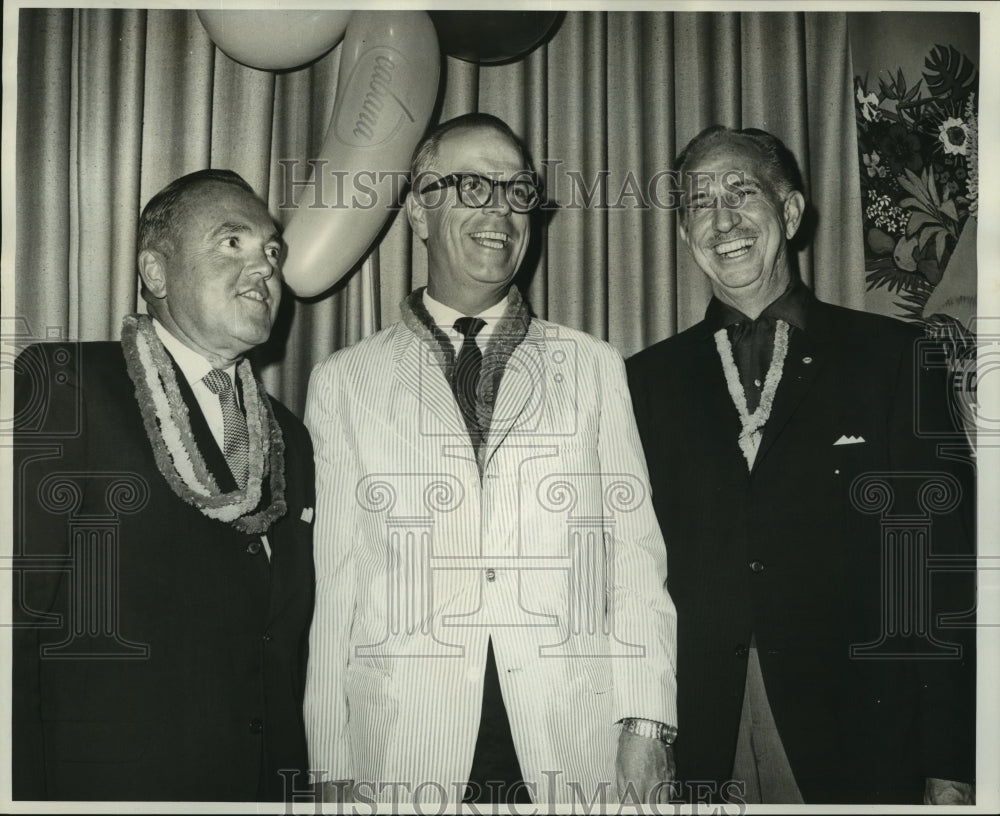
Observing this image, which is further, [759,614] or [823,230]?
[823,230]

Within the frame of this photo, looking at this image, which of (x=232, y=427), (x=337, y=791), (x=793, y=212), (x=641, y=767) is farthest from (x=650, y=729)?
(x=793, y=212)

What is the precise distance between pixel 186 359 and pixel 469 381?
25.4 inches

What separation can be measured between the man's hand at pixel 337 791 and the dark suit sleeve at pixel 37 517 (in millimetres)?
664

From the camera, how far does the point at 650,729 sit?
89.8 inches

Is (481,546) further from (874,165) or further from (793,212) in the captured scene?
(874,165)

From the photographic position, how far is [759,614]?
2.36m

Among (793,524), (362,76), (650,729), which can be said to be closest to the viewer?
(650,729)

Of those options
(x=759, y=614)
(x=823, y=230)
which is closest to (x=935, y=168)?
Answer: (x=823, y=230)

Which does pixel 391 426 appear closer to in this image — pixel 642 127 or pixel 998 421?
pixel 642 127

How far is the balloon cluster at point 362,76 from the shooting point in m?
2.46

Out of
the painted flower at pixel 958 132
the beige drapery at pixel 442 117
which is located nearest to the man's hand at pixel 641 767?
the beige drapery at pixel 442 117

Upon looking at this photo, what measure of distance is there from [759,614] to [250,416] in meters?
1.24

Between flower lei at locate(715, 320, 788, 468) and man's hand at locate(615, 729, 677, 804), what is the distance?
0.66m

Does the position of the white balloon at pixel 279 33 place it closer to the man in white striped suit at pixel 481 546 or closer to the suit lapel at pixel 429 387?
the man in white striped suit at pixel 481 546
